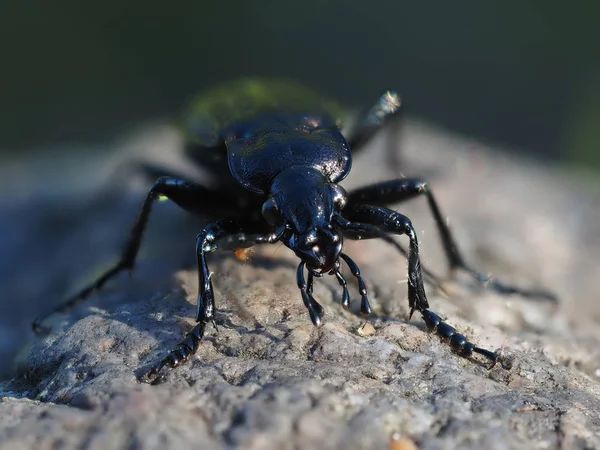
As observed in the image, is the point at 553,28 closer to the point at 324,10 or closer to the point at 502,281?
the point at 324,10

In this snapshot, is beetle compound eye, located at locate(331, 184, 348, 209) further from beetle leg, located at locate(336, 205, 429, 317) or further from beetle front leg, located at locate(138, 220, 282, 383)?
beetle front leg, located at locate(138, 220, 282, 383)

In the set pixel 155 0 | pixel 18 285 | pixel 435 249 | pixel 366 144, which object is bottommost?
pixel 18 285

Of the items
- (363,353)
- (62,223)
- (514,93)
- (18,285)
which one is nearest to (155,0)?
(514,93)

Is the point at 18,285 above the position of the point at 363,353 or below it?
below

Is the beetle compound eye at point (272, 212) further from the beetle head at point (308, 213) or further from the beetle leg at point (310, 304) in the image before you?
the beetle leg at point (310, 304)

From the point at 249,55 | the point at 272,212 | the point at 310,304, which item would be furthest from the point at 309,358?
the point at 249,55

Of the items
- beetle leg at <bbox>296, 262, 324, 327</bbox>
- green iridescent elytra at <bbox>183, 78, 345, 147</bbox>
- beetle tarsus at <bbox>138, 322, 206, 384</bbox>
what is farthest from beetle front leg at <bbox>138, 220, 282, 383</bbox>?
green iridescent elytra at <bbox>183, 78, 345, 147</bbox>
